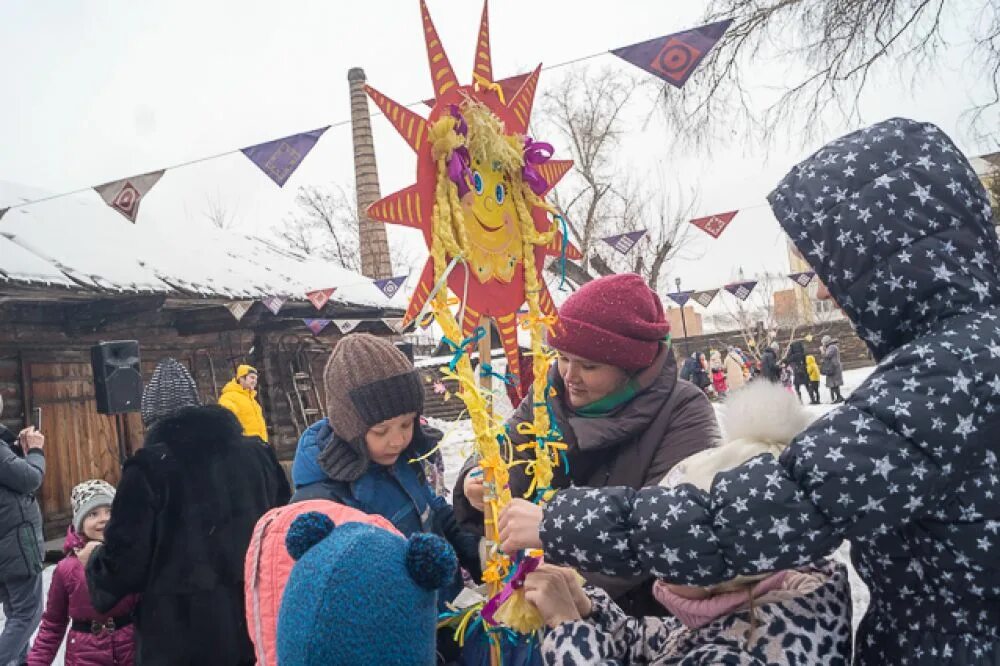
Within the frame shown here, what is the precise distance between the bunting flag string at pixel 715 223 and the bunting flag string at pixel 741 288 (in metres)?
5.80

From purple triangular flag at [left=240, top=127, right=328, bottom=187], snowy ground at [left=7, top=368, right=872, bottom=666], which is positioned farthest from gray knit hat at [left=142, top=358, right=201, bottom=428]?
purple triangular flag at [left=240, top=127, right=328, bottom=187]

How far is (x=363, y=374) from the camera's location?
6.72 feet

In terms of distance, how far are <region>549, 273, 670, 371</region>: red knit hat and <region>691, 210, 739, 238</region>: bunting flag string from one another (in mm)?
8722

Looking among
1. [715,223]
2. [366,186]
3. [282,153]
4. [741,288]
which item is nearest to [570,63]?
[282,153]

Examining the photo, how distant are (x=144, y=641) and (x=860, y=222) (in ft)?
A: 8.05

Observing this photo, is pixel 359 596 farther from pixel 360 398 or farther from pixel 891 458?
pixel 360 398

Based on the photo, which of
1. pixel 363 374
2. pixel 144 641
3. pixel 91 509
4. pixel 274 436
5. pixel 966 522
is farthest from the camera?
pixel 274 436

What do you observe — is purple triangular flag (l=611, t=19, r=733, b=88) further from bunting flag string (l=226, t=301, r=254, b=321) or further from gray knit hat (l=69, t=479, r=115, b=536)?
bunting flag string (l=226, t=301, r=254, b=321)

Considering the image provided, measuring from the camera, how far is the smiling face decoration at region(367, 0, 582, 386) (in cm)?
159

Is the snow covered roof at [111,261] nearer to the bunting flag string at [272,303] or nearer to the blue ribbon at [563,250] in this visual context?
the bunting flag string at [272,303]

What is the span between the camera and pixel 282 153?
18.3 ft

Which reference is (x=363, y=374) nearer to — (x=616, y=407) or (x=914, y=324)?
(x=616, y=407)

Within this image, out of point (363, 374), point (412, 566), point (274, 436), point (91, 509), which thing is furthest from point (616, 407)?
point (274, 436)

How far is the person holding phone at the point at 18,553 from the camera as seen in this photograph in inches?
148
